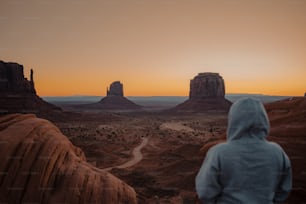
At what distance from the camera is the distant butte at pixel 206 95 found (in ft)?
282

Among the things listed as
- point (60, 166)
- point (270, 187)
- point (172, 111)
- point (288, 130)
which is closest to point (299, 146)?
point (288, 130)

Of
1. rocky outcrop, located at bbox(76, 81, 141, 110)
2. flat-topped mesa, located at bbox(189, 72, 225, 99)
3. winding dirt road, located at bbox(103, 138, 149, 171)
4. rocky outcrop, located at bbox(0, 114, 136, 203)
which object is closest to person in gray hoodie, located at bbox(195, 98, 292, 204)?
rocky outcrop, located at bbox(0, 114, 136, 203)

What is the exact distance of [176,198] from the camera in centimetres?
1141

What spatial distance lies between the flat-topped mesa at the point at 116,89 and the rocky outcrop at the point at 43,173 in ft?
394

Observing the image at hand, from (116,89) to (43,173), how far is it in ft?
400

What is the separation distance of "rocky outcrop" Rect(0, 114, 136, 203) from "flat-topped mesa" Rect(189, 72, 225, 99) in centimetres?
8693

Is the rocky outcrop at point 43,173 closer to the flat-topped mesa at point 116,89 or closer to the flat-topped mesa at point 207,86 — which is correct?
the flat-topped mesa at point 207,86

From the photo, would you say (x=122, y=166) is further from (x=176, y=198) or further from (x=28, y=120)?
(x=28, y=120)

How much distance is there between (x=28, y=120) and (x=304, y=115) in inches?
472

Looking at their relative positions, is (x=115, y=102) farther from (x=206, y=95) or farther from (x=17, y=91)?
(x=17, y=91)

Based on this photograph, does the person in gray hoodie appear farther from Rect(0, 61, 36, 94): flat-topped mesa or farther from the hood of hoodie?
Rect(0, 61, 36, 94): flat-topped mesa

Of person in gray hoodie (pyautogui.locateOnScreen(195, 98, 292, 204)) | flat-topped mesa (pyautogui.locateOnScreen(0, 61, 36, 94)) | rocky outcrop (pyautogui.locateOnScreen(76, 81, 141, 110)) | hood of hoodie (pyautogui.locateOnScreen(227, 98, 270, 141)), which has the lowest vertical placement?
rocky outcrop (pyautogui.locateOnScreen(76, 81, 141, 110))

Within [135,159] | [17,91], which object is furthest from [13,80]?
[135,159]

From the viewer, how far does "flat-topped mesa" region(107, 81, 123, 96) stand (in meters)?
127
